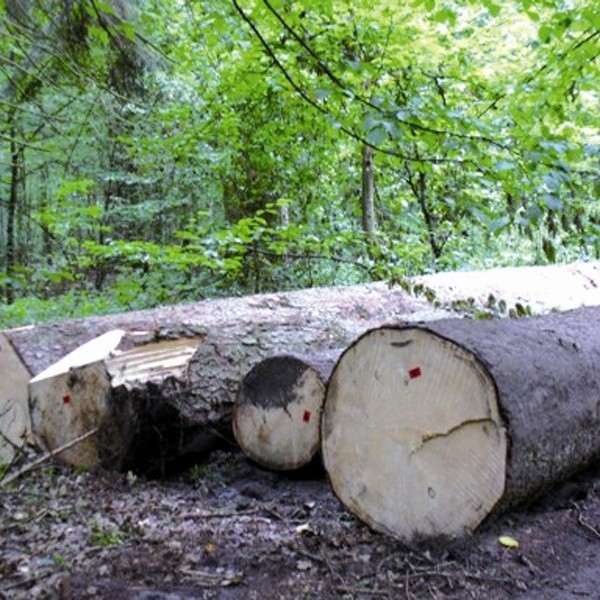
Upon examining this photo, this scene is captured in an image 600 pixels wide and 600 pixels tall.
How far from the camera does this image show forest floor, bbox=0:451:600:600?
228cm

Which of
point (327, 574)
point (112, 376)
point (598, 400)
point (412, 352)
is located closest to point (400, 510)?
point (327, 574)

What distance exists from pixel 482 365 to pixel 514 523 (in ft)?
2.40

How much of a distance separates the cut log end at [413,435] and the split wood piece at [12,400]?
227 centimetres

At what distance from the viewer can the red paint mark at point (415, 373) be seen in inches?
101

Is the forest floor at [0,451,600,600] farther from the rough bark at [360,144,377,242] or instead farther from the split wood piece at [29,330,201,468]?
the rough bark at [360,144,377,242]

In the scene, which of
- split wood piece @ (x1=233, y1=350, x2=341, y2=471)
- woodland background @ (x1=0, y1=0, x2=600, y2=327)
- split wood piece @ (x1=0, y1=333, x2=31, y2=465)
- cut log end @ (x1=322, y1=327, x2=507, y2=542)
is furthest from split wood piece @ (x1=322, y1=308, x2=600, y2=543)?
split wood piece @ (x1=0, y1=333, x2=31, y2=465)

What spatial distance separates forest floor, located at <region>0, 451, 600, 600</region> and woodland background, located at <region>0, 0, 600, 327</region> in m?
1.66

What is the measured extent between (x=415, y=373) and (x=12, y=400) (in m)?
2.92

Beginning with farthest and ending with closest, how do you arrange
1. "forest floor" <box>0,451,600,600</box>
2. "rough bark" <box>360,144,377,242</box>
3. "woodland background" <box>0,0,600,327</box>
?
"rough bark" <box>360,144,377,242</box>
"woodland background" <box>0,0,600,327</box>
"forest floor" <box>0,451,600,600</box>

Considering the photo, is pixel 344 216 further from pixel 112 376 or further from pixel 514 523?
pixel 514 523

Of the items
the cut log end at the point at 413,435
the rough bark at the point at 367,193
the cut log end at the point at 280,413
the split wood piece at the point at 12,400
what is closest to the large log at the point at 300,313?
the split wood piece at the point at 12,400

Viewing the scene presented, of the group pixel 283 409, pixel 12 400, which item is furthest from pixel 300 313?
pixel 12 400

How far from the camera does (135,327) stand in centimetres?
441

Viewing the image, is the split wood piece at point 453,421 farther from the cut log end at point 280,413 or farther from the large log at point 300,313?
the large log at point 300,313
